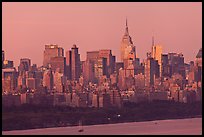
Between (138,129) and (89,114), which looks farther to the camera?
(89,114)

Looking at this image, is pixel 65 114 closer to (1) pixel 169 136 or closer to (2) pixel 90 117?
(2) pixel 90 117

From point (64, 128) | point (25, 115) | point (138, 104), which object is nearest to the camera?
point (25, 115)

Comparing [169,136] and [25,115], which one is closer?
[169,136]

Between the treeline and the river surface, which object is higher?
the treeline

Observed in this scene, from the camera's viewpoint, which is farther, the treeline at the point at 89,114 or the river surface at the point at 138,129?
the treeline at the point at 89,114

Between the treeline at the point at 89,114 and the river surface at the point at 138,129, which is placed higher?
the treeline at the point at 89,114

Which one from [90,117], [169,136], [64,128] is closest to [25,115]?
[64,128]

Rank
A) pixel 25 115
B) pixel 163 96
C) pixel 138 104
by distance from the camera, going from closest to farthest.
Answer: pixel 25 115 < pixel 138 104 < pixel 163 96

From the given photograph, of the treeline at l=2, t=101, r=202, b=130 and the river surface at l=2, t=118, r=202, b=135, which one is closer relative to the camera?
the river surface at l=2, t=118, r=202, b=135
